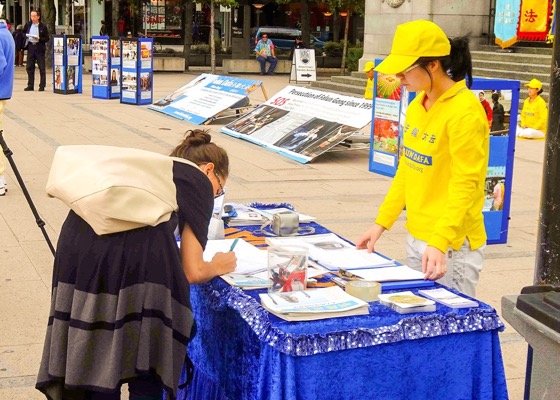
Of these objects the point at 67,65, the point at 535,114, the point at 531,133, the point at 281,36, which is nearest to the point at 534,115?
the point at 535,114

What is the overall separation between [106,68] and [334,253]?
1702 centimetres

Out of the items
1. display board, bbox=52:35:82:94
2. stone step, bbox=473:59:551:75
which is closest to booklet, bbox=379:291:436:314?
stone step, bbox=473:59:551:75

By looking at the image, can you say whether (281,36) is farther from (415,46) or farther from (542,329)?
(542,329)

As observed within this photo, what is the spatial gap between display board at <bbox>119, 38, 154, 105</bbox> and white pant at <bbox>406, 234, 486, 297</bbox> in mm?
15787

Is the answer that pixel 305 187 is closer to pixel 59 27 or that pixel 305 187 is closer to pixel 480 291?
pixel 480 291

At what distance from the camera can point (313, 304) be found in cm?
318

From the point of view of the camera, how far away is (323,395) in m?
3.05

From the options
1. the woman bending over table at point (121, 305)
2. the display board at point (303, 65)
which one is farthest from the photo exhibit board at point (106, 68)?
the woman bending over table at point (121, 305)

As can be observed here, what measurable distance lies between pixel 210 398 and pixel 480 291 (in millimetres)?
3229

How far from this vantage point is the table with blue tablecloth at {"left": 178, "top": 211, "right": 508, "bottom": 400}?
301 centimetres

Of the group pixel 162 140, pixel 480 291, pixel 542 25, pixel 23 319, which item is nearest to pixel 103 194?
pixel 23 319

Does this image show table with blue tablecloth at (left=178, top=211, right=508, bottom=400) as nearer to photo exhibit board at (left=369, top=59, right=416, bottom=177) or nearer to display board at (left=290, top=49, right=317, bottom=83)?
photo exhibit board at (left=369, top=59, right=416, bottom=177)

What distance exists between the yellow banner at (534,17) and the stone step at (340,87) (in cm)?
406

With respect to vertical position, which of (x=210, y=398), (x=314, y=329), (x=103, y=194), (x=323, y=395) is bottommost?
(x=210, y=398)
